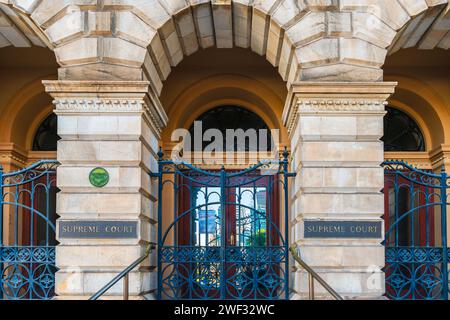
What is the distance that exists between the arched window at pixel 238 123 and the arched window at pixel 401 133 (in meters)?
2.87

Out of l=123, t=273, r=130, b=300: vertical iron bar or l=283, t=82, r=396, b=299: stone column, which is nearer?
l=123, t=273, r=130, b=300: vertical iron bar

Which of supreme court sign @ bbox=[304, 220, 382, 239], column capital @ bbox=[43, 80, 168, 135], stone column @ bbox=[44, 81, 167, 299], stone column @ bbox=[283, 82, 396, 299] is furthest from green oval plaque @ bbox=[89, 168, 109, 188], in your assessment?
supreme court sign @ bbox=[304, 220, 382, 239]

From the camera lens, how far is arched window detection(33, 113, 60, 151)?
15039mm

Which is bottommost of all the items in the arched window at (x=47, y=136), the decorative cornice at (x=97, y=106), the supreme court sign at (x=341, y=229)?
the supreme court sign at (x=341, y=229)

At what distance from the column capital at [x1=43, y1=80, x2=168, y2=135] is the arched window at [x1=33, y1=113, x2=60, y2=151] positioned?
211 inches

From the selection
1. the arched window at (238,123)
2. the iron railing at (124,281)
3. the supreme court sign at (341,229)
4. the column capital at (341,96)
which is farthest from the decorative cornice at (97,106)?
the arched window at (238,123)

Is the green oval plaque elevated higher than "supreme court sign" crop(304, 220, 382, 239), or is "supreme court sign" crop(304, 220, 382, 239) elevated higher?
the green oval plaque

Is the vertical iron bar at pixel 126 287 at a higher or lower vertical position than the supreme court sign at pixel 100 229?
lower

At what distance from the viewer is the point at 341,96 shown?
9.88 m

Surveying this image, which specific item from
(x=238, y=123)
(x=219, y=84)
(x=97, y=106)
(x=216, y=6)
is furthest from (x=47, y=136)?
(x=216, y=6)

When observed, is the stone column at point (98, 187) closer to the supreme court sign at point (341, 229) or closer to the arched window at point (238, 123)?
the supreme court sign at point (341, 229)

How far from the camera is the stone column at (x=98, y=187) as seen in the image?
9.62 metres

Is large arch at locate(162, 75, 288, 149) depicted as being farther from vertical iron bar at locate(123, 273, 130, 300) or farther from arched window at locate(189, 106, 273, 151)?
vertical iron bar at locate(123, 273, 130, 300)

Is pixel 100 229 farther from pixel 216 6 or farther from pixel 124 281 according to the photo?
pixel 216 6
